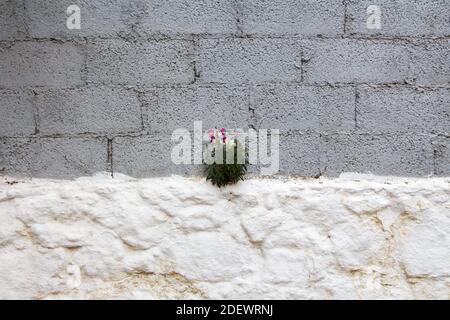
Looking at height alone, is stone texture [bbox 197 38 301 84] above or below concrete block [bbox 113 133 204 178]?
above

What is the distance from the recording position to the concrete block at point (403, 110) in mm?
2125

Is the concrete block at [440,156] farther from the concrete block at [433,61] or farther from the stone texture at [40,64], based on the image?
the stone texture at [40,64]

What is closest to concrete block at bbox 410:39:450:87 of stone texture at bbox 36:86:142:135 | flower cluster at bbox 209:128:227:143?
flower cluster at bbox 209:128:227:143

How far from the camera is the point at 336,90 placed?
6.98 ft

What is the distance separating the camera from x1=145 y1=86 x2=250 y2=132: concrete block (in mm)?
2125

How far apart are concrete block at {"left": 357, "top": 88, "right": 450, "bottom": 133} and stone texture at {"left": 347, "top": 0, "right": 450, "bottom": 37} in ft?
0.85

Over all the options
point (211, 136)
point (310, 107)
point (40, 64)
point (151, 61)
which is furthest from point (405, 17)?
point (40, 64)

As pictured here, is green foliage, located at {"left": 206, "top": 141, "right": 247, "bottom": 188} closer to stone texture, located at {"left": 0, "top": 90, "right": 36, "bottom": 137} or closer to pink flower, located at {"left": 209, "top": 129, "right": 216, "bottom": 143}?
pink flower, located at {"left": 209, "top": 129, "right": 216, "bottom": 143}

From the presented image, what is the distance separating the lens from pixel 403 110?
213 cm

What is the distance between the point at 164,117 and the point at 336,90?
77cm

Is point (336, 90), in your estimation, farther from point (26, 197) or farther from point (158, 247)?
point (26, 197)

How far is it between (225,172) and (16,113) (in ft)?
3.15

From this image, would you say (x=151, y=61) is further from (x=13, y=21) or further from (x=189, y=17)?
(x=13, y=21)
